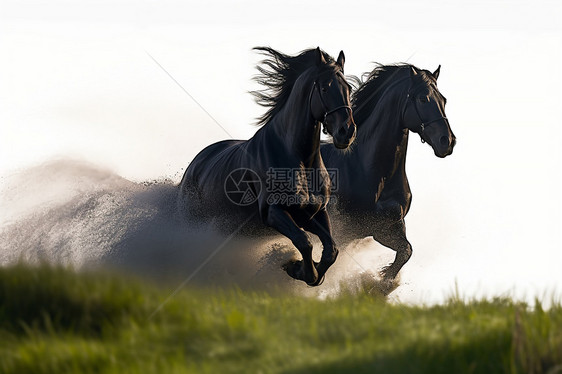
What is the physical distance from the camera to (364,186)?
9.27 meters

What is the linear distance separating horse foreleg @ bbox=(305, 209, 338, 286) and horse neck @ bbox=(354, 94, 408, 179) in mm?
1710

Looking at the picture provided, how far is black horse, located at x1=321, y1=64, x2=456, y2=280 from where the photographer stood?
30.0 ft

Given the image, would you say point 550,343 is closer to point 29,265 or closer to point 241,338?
point 241,338

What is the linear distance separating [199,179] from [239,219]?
1119mm

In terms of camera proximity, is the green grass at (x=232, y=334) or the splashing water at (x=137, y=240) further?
the splashing water at (x=137, y=240)

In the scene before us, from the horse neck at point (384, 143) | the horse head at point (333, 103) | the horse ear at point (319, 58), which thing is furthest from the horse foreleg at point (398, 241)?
the horse ear at point (319, 58)

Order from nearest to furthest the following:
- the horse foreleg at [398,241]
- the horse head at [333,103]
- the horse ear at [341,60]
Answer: the horse head at [333,103], the horse ear at [341,60], the horse foreleg at [398,241]

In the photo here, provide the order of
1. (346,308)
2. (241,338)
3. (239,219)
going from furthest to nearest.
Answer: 1. (239,219)
2. (346,308)
3. (241,338)

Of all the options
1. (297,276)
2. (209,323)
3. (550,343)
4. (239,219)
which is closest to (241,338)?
(209,323)

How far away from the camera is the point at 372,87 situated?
10.0 metres

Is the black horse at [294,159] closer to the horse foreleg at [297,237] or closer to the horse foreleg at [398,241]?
the horse foreleg at [297,237]

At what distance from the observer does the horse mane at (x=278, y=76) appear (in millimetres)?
8242

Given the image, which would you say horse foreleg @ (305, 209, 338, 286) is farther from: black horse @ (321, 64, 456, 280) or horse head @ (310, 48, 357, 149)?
black horse @ (321, 64, 456, 280)

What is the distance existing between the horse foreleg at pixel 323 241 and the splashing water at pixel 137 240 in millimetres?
340
